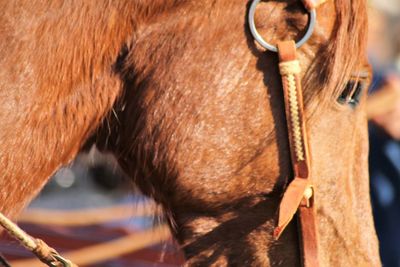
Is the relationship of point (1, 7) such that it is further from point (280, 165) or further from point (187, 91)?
point (280, 165)

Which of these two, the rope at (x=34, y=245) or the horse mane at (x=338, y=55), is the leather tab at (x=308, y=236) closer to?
the horse mane at (x=338, y=55)

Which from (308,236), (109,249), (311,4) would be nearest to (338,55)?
(311,4)

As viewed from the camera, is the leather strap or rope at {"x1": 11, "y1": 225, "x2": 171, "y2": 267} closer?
the leather strap

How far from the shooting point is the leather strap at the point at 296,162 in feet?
5.19

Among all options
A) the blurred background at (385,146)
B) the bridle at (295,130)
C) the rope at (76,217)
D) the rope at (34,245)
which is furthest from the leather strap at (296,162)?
the rope at (76,217)

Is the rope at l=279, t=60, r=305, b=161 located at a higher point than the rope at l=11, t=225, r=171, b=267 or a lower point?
higher

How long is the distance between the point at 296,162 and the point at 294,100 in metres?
0.12

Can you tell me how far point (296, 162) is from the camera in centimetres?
161

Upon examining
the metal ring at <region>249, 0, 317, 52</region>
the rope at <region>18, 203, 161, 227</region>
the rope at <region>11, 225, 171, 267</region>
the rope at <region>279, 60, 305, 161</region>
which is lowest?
the rope at <region>18, 203, 161, 227</region>

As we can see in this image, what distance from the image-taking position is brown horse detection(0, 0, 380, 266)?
5.09ft

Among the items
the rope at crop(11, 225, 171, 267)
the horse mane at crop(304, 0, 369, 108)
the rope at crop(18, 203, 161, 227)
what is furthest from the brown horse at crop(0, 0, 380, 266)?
the rope at crop(18, 203, 161, 227)

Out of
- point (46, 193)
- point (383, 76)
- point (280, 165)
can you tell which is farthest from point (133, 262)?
point (280, 165)

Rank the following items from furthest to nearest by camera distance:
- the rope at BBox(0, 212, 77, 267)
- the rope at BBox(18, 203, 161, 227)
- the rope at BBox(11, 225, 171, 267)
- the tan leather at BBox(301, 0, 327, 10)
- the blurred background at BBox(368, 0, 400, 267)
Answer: the rope at BBox(18, 203, 161, 227)
the rope at BBox(11, 225, 171, 267)
the blurred background at BBox(368, 0, 400, 267)
the tan leather at BBox(301, 0, 327, 10)
the rope at BBox(0, 212, 77, 267)

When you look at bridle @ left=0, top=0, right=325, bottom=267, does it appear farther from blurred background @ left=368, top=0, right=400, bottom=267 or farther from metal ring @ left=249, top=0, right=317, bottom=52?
blurred background @ left=368, top=0, right=400, bottom=267
